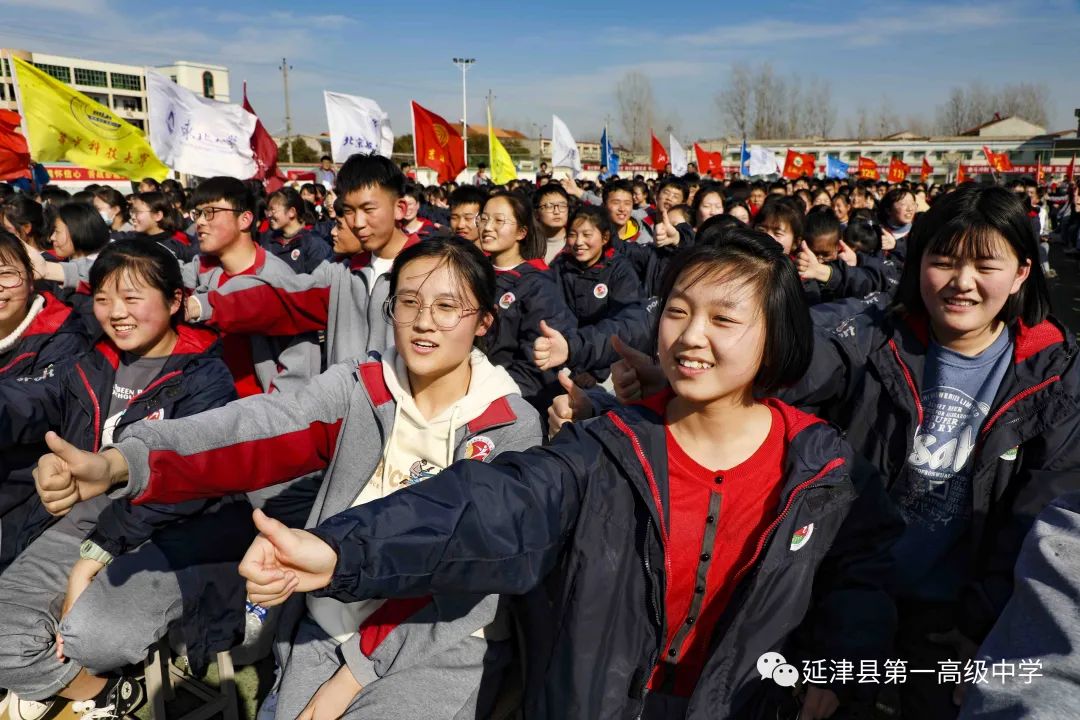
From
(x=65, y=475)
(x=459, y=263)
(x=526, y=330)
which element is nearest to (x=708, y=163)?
(x=526, y=330)

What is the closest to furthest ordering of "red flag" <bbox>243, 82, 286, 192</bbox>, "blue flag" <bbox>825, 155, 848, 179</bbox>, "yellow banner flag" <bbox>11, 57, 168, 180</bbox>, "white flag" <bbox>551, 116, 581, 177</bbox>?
"yellow banner flag" <bbox>11, 57, 168, 180</bbox>
"red flag" <bbox>243, 82, 286, 192</bbox>
"white flag" <bbox>551, 116, 581, 177</bbox>
"blue flag" <bbox>825, 155, 848, 179</bbox>

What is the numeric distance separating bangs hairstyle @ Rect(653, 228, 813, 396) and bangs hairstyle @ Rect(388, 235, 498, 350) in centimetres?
68

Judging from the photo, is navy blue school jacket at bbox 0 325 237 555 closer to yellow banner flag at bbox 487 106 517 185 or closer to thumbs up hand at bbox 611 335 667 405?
thumbs up hand at bbox 611 335 667 405

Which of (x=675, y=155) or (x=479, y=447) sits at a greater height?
(x=675, y=155)

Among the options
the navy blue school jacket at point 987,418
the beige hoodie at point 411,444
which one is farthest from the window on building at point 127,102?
the navy blue school jacket at point 987,418

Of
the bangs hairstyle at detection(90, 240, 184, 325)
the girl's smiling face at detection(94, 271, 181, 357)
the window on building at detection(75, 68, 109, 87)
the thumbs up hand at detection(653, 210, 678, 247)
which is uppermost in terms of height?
the window on building at detection(75, 68, 109, 87)

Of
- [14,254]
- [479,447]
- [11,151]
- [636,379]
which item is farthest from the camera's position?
[11,151]

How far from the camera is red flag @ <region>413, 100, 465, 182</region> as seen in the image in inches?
339

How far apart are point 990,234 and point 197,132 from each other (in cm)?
678

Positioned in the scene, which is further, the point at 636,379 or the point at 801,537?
the point at 636,379

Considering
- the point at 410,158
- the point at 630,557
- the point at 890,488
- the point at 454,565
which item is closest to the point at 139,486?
the point at 454,565

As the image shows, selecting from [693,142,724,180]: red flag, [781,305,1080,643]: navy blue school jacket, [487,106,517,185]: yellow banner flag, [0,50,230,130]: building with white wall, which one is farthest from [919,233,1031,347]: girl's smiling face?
[0,50,230,130]: building with white wall

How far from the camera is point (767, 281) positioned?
1634mm

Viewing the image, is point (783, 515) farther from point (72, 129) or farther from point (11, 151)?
point (11, 151)
